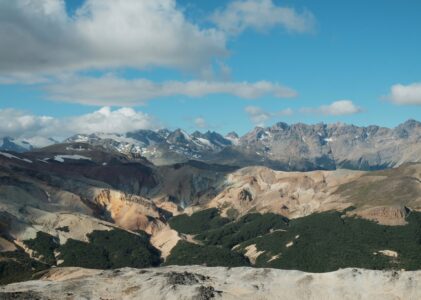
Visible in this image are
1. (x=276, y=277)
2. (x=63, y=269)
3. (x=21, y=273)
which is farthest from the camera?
(x=21, y=273)

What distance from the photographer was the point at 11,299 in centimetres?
9062

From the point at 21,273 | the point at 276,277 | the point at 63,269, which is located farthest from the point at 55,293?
the point at 21,273

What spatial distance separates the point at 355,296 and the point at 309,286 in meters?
8.57

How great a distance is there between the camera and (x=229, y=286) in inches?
4080

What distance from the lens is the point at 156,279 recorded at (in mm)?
103438

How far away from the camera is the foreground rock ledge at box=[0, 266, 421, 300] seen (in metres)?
97.9

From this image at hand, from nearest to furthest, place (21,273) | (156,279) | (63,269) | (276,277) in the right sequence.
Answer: (156,279) → (276,277) → (63,269) → (21,273)

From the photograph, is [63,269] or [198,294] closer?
[198,294]

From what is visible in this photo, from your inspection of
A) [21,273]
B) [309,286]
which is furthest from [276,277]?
[21,273]

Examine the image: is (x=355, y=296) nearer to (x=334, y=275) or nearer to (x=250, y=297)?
(x=334, y=275)

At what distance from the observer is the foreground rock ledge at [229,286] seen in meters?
97.9

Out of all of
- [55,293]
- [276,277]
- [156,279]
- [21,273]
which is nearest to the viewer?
[55,293]

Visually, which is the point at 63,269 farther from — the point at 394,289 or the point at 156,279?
the point at 394,289

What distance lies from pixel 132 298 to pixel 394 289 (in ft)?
158
